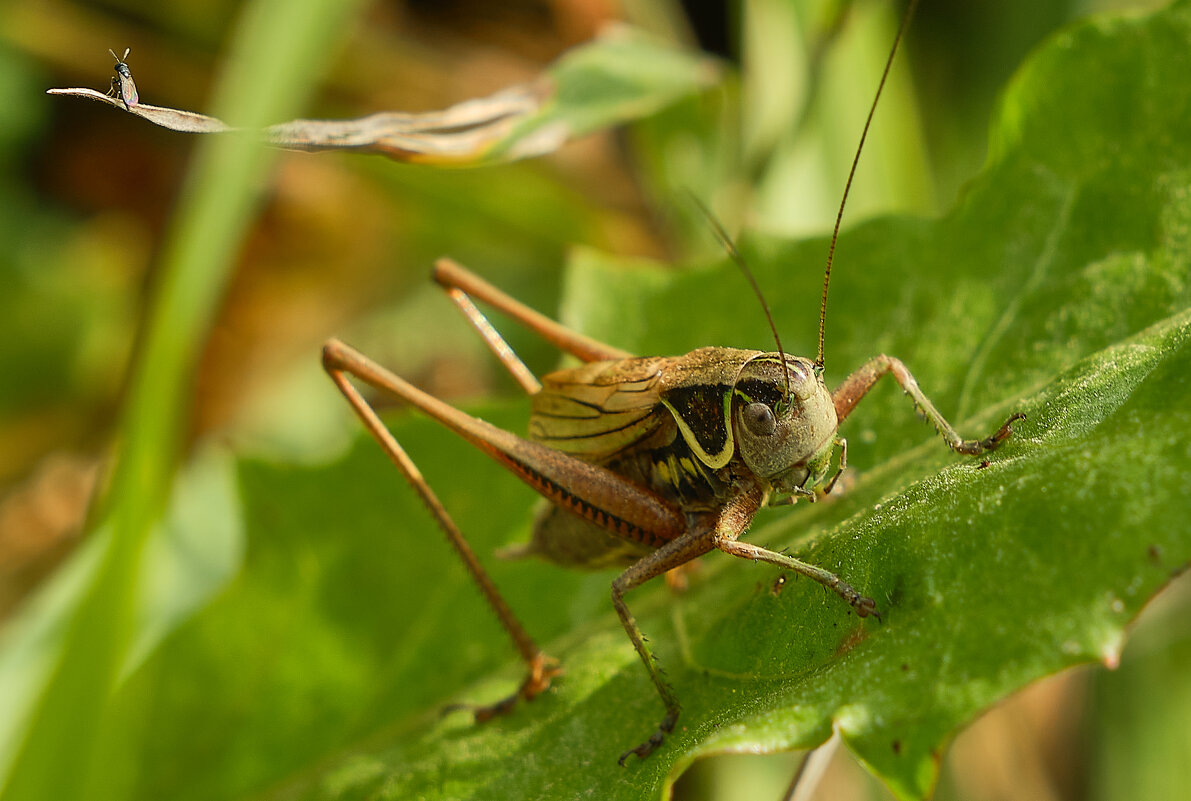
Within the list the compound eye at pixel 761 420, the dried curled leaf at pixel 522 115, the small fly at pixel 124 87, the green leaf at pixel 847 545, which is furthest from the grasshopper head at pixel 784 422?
the small fly at pixel 124 87

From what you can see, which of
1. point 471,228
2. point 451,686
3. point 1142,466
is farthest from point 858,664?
point 471,228

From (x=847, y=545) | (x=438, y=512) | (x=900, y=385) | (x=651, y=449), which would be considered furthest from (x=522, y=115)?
(x=847, y=545)

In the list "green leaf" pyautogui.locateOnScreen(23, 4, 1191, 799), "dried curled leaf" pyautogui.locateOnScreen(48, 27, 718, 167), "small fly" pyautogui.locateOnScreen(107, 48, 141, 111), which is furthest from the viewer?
"dried curled leaf" pyautogui.locateOnScreen(48, 27, 718, 167)

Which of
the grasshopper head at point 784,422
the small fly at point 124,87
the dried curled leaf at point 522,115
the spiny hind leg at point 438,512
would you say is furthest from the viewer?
the spiny hind leg at point 438,512

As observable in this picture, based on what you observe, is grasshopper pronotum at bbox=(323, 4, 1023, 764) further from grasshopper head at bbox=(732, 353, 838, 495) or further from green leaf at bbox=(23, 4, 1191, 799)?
green leaf at bbox=(23, 4, 1191, 799)

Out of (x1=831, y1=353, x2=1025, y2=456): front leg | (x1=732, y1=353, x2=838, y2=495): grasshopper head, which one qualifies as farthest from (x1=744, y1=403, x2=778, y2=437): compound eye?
(x1=831, y1=353, x2=1025, y2=456): front leg

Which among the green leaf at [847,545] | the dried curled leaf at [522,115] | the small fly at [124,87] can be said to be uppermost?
the small fly at [124,87]

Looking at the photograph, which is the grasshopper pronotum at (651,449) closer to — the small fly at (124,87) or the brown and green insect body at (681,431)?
the brown and green insect body at (681,431)

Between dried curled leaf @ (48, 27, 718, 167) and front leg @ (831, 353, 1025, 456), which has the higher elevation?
dried curled leaf @ (48, 27, 718, 167)
